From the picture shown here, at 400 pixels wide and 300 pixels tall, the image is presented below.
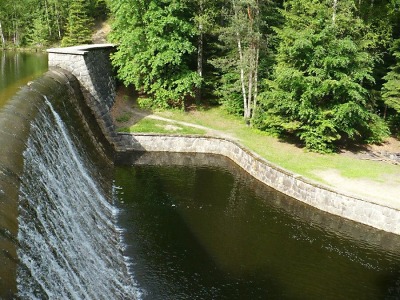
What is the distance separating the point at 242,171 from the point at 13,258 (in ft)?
51.1

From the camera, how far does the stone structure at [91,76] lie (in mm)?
20472

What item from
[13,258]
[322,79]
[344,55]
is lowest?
[13,258]

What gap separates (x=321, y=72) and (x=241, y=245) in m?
11.6

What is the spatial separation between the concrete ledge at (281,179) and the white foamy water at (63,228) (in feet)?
25.5

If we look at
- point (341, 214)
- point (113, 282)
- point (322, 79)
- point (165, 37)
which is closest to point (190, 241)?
point (113, 282)

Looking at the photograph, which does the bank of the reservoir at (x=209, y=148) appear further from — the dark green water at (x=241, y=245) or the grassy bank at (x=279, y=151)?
the grassy bank at (x=279, y=151)

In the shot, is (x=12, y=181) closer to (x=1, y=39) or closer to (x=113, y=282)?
(x=113, y=282)

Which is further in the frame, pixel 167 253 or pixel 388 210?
pixel 388 210

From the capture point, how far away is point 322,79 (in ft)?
71.0

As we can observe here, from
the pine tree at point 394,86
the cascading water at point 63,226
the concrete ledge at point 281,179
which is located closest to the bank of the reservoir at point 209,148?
the concrete ledge at point 281,179

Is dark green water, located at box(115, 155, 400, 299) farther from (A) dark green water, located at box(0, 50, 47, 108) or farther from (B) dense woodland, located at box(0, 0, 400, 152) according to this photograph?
(B) dense woodland, located at box(0, 0, 400, 152)

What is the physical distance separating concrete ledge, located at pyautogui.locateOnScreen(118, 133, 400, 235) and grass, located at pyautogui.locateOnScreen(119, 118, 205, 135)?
2.05 ft

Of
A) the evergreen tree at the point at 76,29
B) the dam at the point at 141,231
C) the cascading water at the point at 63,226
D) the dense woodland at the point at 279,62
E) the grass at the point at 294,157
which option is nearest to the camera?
the cascading water at the point at 63,226

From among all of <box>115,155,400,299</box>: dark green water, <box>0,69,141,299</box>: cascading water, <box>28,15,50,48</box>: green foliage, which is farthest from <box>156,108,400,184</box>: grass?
<box>28,15,50,48</box>: green foliage
